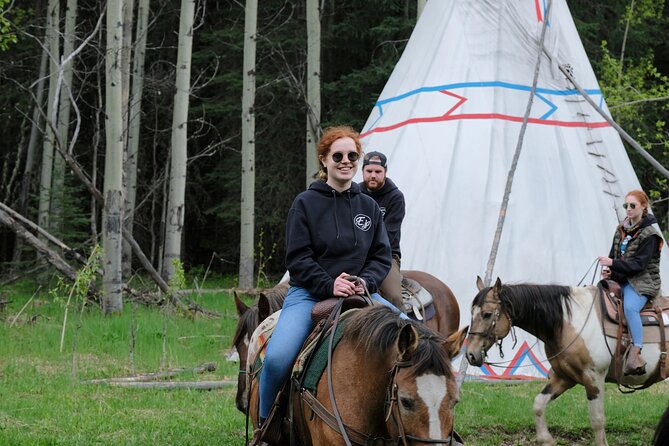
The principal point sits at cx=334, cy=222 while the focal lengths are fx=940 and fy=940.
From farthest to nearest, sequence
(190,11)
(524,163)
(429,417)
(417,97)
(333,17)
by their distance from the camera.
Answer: (333,17)
(190,11)
(417,97)
(524,163)
(429,417)

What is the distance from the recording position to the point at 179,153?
48.7ft

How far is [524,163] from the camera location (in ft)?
38.8

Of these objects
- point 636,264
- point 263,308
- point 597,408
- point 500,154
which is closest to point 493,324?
point 597,408

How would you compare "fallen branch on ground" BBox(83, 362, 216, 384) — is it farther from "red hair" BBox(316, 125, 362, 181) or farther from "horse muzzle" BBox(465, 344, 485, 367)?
"red hair" BBox(316, 125, 362, 181)

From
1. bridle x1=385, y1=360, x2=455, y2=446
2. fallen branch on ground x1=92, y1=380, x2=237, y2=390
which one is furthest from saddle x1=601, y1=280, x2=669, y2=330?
bridle x1=385, y1=360, x2=455, y2=446

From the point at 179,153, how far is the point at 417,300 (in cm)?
780

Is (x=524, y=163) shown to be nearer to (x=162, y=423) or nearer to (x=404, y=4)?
(x=162, y=423)

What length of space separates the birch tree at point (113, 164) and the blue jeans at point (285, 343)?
8.89 m

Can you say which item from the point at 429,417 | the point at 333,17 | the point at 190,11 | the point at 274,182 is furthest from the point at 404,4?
the point at 429,417

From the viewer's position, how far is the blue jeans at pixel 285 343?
13.9 feet

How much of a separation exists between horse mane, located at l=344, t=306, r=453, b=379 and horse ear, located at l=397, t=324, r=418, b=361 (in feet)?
0.08

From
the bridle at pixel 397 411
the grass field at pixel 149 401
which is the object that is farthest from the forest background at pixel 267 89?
the bridle at pixel 397 411

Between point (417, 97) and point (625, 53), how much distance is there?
1248 cm

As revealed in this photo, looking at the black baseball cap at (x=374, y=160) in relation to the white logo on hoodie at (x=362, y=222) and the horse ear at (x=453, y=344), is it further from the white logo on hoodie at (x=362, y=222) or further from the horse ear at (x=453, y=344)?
the horse ear at (x=453, y=344)
